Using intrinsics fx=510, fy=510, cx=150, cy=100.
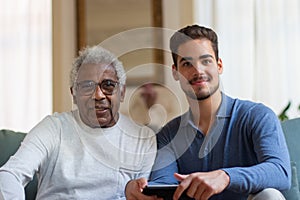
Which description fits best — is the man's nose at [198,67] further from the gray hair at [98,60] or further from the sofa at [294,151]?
the sofa at [294,151]

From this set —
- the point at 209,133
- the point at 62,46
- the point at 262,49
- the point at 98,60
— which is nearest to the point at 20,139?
the point at 98,60

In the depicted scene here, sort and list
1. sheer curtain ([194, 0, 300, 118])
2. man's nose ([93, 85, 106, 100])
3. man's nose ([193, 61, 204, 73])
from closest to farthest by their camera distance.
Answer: man's nose ([193, 61, 204, 73]) < man's nose ([93, 85, 106, 100]) < sheer curtain ([194, 0, 300, 118])

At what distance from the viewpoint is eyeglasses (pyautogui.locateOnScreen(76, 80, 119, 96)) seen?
1.91m

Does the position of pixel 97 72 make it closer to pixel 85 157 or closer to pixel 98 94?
pixel 98 94

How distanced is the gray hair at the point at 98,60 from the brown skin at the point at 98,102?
2 centimetres

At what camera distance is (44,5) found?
3312 mm

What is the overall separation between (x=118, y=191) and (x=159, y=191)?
400 millimetres

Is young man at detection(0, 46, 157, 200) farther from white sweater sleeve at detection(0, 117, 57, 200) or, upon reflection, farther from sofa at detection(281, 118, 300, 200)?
sofa at detection(281, 118, 300, 200)

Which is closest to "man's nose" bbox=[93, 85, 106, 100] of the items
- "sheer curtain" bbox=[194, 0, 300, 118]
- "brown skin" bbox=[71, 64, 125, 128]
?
"brown skin" bbox=[71, 64, 125, 128]

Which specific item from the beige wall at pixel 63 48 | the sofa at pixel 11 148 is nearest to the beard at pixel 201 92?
the sofa at pixel 11 148

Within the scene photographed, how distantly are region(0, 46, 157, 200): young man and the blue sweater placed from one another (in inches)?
4.0

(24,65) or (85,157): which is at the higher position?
(24,65)

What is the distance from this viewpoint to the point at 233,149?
1727 millimetres

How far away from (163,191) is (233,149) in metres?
0.35
